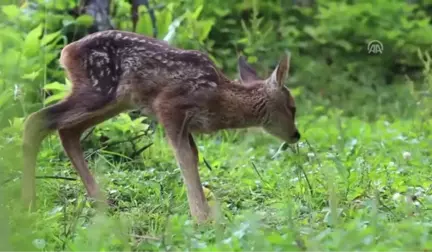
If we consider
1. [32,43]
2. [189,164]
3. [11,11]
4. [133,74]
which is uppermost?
[133,74]

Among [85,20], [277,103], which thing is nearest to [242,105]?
[277,103]

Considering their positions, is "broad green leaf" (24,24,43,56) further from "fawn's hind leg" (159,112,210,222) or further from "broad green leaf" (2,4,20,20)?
"fawn's hind leg" (159,112,210,222)

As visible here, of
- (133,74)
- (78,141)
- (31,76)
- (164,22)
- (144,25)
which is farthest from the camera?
(164,22)

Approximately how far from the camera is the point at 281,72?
717cm

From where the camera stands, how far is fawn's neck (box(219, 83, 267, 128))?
7102mm

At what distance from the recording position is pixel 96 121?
7066 millimetres

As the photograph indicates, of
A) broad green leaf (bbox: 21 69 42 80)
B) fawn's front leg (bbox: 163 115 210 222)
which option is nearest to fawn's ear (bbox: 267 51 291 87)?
fawn's front leg (bbox: 163 115 210 222)

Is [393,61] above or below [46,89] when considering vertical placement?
below

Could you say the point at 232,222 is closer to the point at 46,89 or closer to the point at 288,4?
the point at 46,89

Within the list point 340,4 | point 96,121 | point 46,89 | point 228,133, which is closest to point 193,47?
point 228,133

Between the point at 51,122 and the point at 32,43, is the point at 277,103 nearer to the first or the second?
the point at 51,122

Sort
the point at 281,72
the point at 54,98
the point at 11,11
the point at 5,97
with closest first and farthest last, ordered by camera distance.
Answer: the point at 281,72, the point at 5,97, the point at 54,98, the point at 11,11

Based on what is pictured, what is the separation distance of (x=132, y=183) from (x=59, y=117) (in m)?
0.73

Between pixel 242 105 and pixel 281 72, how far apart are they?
359 millimetres
